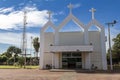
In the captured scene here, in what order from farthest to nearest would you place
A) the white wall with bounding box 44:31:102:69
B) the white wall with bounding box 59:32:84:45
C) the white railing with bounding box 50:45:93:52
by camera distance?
the white wall with bounding box 59:32:84:45, the white wall with bounding box 44:31:102:69, the white railing with bounding box 50:45:93:52

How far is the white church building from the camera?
3167 cm

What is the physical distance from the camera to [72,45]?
30828 mm

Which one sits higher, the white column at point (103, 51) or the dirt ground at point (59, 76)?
the white column at point (103, 51)

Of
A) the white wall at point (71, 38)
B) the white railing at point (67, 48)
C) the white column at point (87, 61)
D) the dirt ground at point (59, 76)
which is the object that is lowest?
the dirt ground at point (59, 76)

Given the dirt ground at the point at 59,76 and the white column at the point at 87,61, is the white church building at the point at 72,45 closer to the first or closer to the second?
the white column at the point at 87,61

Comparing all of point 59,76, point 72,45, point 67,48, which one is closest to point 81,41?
point 72,45

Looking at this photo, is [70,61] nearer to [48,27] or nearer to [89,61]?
[89,61]

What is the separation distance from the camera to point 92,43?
107 feet

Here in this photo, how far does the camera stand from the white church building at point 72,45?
31.7 meters

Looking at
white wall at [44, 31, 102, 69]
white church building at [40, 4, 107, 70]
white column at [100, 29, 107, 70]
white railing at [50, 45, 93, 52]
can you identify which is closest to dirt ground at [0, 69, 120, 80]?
white railing at [50, 45, 93, 52]

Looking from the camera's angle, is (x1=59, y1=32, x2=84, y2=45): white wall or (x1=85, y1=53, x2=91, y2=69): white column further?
(x1=59, y1=32, x2=84, y2=45): white wall

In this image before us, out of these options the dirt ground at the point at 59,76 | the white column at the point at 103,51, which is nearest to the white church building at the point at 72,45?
the white column at the point at 103,51

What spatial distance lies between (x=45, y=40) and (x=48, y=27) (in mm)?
2360

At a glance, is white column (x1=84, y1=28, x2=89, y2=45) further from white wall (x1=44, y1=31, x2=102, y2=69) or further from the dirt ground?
the dirt ground
